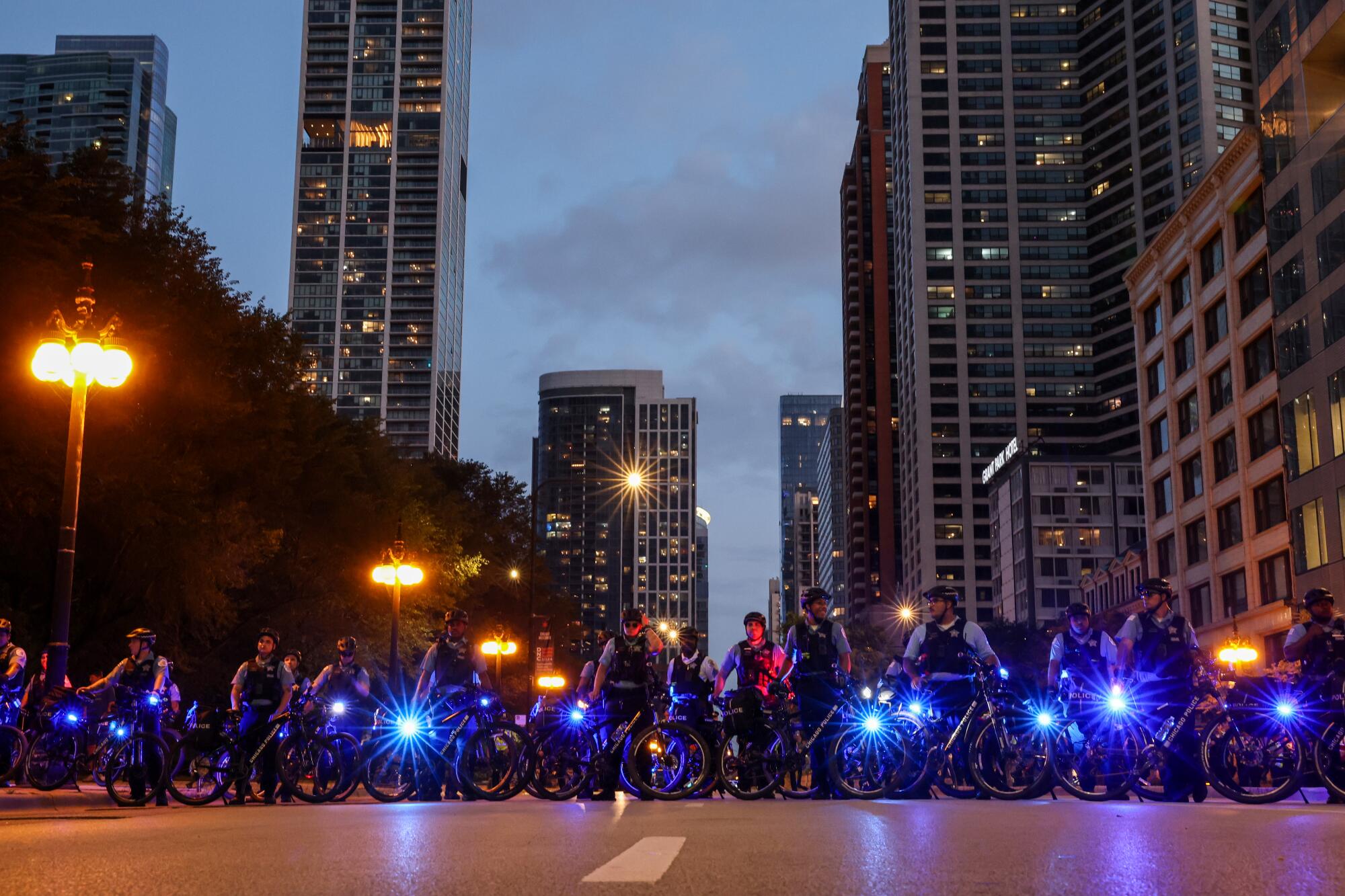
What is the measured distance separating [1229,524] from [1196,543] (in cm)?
470

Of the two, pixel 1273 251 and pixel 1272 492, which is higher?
pixel 1273 251

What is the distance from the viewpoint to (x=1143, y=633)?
13734 millimetres

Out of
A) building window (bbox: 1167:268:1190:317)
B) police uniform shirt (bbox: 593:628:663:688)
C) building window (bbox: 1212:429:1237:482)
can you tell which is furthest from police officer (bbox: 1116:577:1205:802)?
building window (bbox: 1167:268:1190:317)

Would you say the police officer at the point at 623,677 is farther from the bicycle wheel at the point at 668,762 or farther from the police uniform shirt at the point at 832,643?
the police uniform shirt at the point at 832,643

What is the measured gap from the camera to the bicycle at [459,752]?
1388cm

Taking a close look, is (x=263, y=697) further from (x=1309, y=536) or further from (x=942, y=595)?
(x=1309, y=536)

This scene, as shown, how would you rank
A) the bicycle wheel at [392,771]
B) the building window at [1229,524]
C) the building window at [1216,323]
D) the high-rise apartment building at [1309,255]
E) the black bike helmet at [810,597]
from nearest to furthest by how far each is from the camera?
the black bike helmet at [810,597] < the bicycle wheel at [392,771] < the high-rise apartment building at [1309,255] < the building window at [1229,524] < the building window at [1216,323]

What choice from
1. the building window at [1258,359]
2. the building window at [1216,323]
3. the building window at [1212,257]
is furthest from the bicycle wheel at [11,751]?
the building window at [1212,257]

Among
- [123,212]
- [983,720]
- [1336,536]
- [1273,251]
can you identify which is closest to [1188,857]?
[983,720]

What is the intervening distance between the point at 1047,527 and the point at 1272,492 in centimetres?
6614

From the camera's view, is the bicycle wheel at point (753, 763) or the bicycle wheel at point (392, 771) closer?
the bicycle wheel at point (753, 763)

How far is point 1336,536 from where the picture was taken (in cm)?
4391

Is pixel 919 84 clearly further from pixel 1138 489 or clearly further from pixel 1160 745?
pixel 1160 745

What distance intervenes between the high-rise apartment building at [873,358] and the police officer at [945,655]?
535 ft
